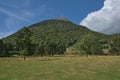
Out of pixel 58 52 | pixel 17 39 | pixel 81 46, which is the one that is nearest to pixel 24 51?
pixel 17 39

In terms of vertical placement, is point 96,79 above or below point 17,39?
below

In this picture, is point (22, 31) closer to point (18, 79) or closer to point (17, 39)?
point (17, 39)

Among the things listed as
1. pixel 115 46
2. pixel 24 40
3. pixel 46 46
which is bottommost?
pixel 24 40

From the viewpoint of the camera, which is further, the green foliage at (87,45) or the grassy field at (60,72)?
the green foliage at (87,45)

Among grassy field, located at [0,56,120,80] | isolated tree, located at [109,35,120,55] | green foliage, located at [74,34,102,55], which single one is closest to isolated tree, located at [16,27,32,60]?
green foliage, located at [74,34,102,55]

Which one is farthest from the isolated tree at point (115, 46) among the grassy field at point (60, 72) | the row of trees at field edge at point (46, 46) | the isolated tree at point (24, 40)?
the grassy field at point (60, 72)

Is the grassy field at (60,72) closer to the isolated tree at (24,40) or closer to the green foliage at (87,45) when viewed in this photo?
the isolated tree at (24,40)

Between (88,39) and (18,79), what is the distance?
79534mm

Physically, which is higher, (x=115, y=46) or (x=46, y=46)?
(x=46, y=46)

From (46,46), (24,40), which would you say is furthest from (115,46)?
(24,40)

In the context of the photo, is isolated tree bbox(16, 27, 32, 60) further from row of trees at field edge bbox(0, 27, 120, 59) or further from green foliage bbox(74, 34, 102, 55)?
green foliage bbox(74, 34, 102, 55)

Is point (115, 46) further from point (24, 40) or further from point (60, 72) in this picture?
point (60, 72)

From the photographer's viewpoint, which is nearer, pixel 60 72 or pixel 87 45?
pixel 60 72

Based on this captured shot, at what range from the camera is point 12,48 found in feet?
512
